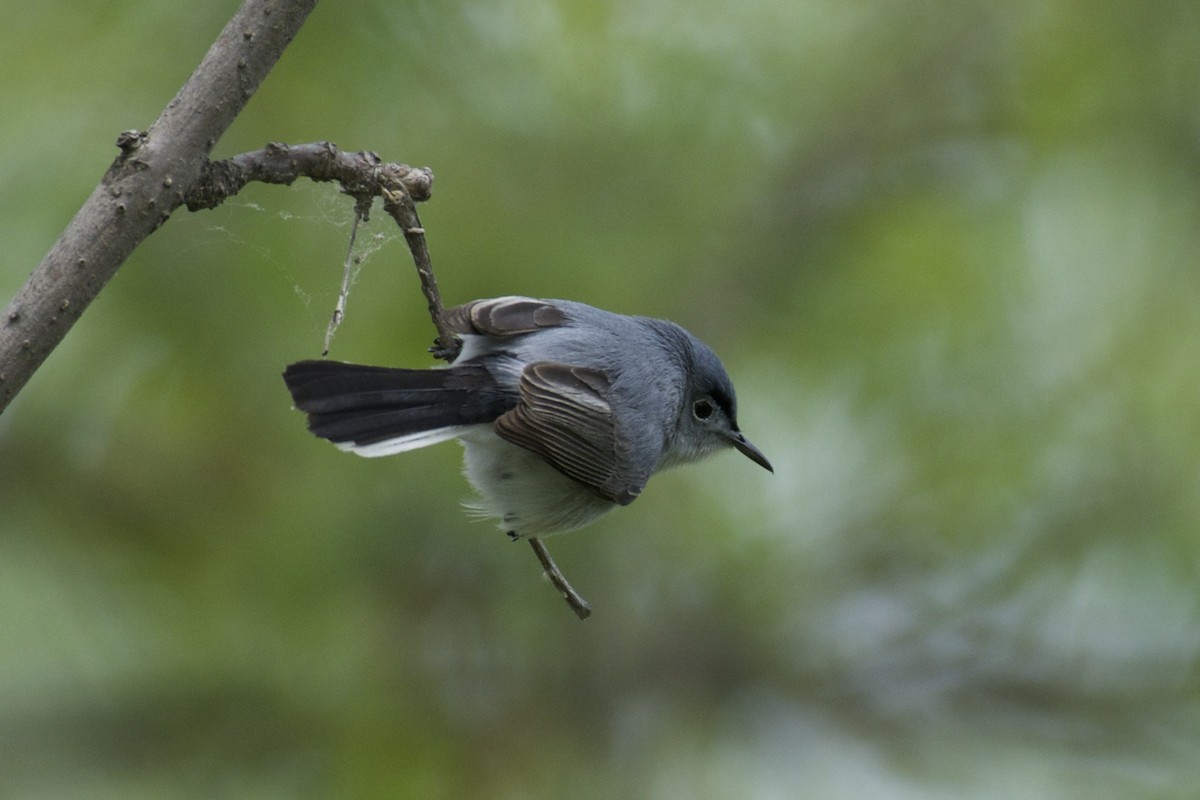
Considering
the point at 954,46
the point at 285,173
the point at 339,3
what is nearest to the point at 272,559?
the point at 285,173

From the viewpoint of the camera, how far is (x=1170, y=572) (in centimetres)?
309

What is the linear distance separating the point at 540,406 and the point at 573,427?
0.09 metres

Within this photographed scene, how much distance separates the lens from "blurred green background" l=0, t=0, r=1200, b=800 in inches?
105

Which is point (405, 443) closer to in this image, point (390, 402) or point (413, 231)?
point (390, 402)

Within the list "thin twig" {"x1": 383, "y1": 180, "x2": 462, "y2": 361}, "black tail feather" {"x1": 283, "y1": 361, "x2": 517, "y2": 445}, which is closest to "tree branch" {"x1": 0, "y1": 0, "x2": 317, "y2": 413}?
"thin twig" {"x1": 383, "y1": 180, "x2": 462, "y2": 361}

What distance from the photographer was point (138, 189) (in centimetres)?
125

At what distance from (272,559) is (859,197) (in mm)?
2132

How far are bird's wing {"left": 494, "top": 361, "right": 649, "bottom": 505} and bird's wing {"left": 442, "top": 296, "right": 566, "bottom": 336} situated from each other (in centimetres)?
10

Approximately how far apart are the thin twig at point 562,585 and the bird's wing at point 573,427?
185mm

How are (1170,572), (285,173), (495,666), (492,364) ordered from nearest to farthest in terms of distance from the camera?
(285,173)
(492,364)
(495,666)
(1170,572)

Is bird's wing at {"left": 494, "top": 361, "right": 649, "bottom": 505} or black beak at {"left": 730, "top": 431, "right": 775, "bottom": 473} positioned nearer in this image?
bird's wing at {"left": 494, "top": 361, "right": 649, "bottom": 505}

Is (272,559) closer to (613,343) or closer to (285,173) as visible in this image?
(613,343)

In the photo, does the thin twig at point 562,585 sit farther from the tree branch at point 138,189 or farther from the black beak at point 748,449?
the tree branch at point 138,189

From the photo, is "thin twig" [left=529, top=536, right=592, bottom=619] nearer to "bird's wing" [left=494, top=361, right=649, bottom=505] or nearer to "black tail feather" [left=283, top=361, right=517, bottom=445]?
"bird's wing" [left=494, top=361, right=649, bottom=505]
